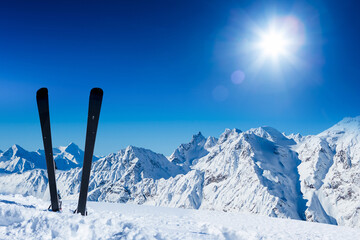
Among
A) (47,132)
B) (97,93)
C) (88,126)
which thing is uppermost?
(97,93)

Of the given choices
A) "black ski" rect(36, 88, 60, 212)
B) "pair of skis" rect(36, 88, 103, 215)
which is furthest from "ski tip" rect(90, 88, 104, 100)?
"black ski" rect(36, 88, 60, 212)

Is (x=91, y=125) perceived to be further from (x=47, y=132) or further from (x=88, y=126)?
(x=47, y=132)

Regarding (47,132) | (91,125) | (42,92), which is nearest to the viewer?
(91,125)

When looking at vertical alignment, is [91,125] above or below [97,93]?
below

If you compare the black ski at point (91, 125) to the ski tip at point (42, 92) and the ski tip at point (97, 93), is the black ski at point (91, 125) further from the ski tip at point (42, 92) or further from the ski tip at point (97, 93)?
the ski tip at point (42, 92)

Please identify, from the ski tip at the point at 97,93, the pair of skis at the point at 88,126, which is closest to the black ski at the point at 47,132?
the pair of skis at the point at 88,126

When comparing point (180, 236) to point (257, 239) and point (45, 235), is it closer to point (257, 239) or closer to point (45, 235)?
point (257, 239)

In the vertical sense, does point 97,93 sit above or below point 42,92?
below

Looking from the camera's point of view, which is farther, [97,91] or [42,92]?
[42,92]

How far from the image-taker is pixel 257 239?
35.1ft

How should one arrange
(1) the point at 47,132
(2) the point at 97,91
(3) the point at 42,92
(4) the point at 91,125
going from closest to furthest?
1. (2) the point at 97,91
2. (4) the point at 91,125
3. (3) the point at 42,92
4. (1) the point at 47,132

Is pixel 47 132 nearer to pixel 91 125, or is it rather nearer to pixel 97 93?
pixel 91 125

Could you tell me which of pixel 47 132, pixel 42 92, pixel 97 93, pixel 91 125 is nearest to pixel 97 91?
pixel 97 93

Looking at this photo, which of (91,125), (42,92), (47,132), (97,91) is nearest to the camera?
(97,91)
